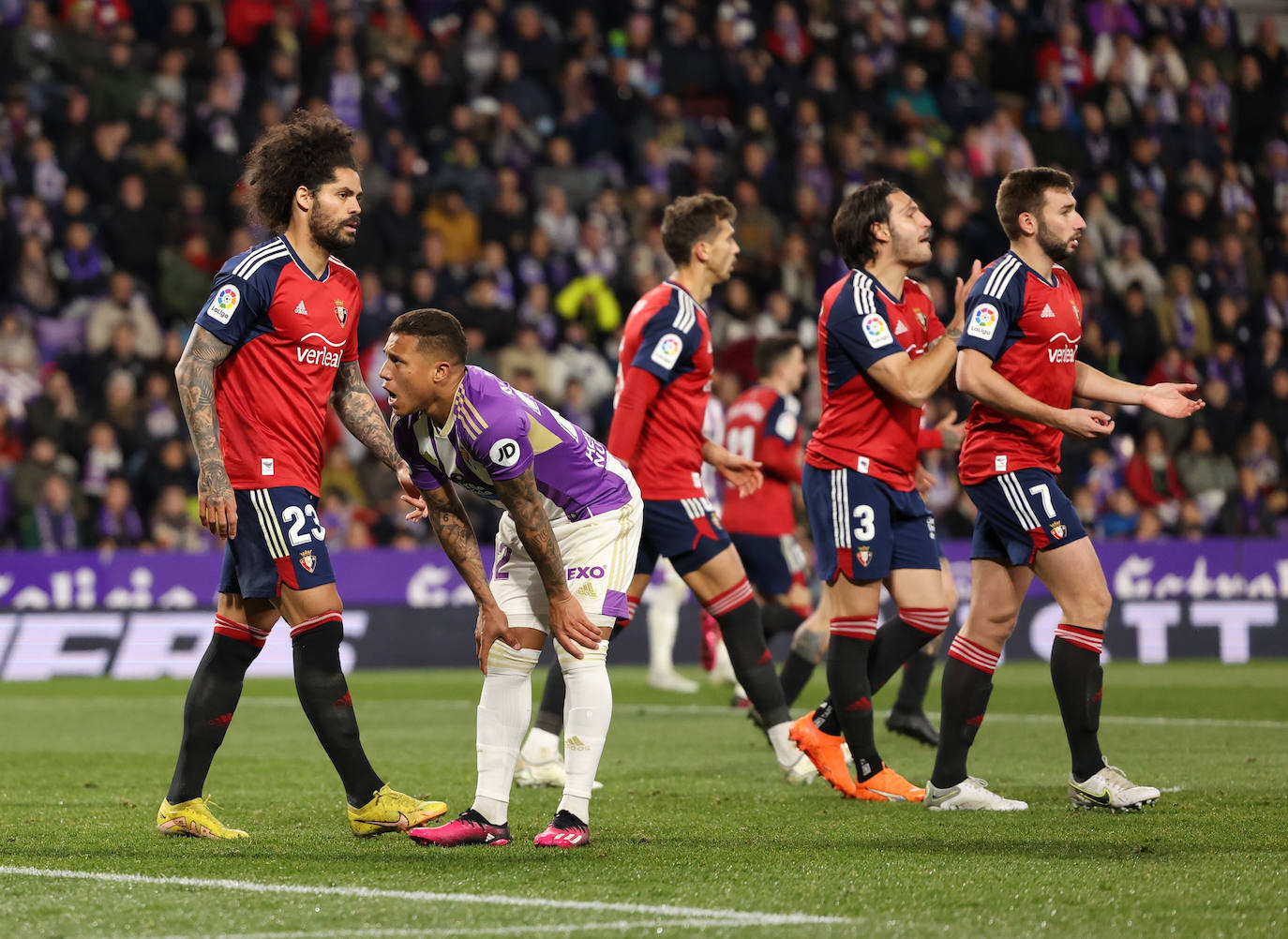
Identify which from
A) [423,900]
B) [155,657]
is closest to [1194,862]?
[423,900]

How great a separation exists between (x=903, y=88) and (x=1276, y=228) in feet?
17.2

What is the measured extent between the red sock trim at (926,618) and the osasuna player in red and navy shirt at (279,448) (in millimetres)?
2415

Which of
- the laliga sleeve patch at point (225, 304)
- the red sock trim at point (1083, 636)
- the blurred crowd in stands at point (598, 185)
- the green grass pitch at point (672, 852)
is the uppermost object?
the blurred crowd in stands at point (598, 185)

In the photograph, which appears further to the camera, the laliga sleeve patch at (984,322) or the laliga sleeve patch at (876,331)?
the laliga sleeve patch at (876,331)

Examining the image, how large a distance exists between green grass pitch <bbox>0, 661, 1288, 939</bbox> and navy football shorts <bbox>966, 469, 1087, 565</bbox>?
1.04m

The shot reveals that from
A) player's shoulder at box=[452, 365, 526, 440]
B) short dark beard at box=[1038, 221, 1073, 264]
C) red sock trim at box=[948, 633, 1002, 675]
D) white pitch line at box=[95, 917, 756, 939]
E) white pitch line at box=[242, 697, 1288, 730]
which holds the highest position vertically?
short dark beard at box=[1038, 221, 1073, 264]

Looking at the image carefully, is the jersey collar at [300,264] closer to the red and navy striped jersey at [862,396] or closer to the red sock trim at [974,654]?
the red and navy striped jersey at [862,396]

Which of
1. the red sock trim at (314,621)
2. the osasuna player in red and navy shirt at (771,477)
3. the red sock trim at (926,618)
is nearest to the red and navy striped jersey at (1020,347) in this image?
the red sock trim at (926,618)

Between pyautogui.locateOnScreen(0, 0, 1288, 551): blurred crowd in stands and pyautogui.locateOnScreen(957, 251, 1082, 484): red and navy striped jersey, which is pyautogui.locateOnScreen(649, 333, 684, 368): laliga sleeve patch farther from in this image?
pyautogui.locateOnScreen(0, 0, 1288, 551): blurred crowd in stands

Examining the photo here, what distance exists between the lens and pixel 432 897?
4.89m

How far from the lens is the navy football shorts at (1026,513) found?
675 cm

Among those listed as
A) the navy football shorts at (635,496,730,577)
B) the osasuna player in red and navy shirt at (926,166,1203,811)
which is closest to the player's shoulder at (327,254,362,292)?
the navy football shorts at (635,496,730,577)

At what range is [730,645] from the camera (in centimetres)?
Result: 803

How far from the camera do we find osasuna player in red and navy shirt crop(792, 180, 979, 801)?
7328 mm
